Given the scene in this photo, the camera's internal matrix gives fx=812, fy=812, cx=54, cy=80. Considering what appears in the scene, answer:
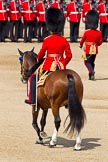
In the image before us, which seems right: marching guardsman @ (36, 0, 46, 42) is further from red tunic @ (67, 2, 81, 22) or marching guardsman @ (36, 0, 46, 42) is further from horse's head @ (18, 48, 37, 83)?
horse's head @ (18, 48, 37, 83)

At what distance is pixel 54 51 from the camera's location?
10898 mm

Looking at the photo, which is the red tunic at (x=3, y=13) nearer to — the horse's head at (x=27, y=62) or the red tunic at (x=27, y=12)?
the red tunic at (x=27, y=12)

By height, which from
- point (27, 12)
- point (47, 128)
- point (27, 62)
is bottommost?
point (27, 12)

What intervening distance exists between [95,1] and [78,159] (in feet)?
58.9

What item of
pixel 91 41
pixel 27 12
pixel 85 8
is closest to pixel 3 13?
pixel 27 12

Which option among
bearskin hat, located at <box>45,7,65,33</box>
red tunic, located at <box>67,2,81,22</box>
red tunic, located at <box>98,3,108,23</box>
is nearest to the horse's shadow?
bearskin hat, located at <box>45,7,65,33</box>

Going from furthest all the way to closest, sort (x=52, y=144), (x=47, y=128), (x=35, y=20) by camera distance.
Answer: (x=35, y=20) → (x=47, y=128) → (x=52, y=144)

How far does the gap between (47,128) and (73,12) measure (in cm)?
1442

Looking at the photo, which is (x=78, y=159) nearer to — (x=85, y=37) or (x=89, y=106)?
(x=89, y=106)

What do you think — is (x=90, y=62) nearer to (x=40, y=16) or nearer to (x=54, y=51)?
(x=54, y=51)

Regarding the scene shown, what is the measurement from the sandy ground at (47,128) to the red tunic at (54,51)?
1074 mm

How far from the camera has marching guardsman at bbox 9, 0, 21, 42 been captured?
25.7m

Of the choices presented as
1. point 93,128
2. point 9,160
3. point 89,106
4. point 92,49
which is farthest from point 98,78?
point 9,160

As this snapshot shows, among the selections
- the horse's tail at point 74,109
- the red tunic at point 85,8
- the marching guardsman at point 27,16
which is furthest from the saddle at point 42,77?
the red tunic at point 85,8
